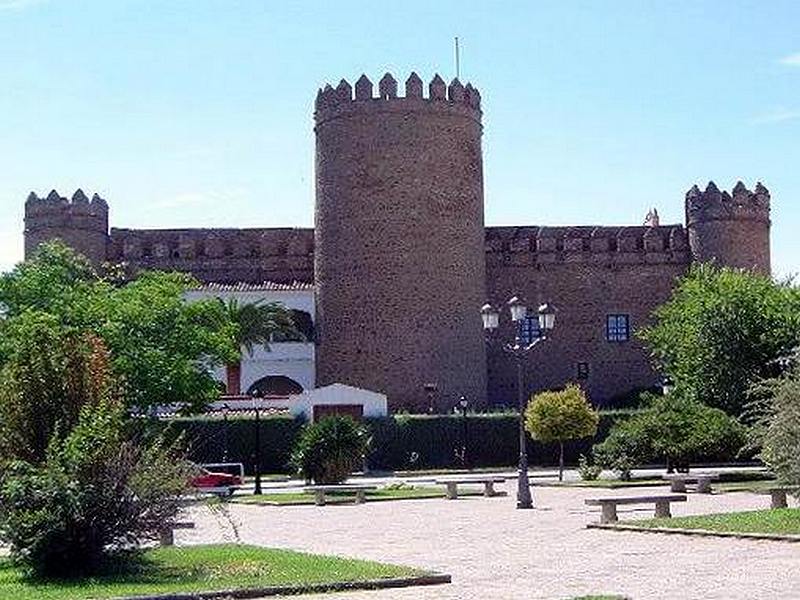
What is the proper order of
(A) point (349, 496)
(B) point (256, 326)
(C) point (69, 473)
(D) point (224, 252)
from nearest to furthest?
(C) point (69, 473) < (A) point (349, 496) < (B) point (256, 326) < (D) point (224, 252)

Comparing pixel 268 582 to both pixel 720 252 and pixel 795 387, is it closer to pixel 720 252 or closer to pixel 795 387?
pixel 795 387

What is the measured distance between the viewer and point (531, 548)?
1803 centimetres

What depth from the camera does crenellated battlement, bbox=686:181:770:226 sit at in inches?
2320

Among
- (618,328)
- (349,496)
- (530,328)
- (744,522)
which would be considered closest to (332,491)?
(349,496)

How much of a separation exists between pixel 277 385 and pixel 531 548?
39.4 metres

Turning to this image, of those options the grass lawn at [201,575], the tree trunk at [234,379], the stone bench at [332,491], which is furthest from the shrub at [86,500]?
the tree trunk at [234,379]

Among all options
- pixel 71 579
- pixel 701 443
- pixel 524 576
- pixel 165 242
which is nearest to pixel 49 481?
pixel 71 579

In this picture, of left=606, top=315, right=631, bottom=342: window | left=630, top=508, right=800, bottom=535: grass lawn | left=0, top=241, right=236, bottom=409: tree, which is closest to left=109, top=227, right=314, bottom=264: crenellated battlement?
left=0, top=241, right=236, bottom=409: tree

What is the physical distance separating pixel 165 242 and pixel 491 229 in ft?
45.0

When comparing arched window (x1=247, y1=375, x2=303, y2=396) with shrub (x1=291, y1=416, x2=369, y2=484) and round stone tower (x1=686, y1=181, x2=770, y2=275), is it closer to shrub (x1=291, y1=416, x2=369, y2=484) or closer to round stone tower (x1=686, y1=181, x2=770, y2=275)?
round stone tower (x1=686, y1=181, x2=770, y2=275)

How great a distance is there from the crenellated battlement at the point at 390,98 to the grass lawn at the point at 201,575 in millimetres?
36877

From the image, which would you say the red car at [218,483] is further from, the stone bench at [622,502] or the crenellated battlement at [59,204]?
the crenellated battlement at [59,204]

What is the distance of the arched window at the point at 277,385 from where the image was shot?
56250mm

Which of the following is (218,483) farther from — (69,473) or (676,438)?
(69,473)
